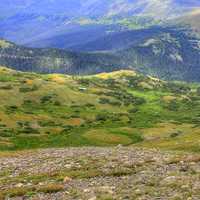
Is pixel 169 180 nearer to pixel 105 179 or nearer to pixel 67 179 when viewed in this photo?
pixel 105 179

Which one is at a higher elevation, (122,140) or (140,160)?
(140,160)

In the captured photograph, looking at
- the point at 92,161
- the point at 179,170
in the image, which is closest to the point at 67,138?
the point at 92,161

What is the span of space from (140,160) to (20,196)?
18.3 metres

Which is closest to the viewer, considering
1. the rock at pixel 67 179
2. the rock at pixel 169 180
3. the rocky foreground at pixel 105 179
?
the rocky foreground at pixel 105 179

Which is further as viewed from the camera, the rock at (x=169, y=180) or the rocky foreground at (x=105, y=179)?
the rock at (x=169, y=180)

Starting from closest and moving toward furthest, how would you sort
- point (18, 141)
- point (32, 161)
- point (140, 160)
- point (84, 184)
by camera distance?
point (84, 184) → point (140, 160) → point (32, 161) → point (18, 141)

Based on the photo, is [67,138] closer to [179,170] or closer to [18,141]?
[18,141]

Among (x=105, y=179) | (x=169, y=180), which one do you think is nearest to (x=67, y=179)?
(x=105, y=179)

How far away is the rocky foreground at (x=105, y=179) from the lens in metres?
37.2

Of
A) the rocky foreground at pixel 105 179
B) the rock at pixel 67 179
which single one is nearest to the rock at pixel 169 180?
the rocky foreground at pixel 105 179

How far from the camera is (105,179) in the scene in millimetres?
44500

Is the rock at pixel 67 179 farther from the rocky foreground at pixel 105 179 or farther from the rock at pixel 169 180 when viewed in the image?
A: the rock at pixel 169 180

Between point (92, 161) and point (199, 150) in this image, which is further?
point (199, 150)

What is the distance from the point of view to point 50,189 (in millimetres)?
→ 41031
